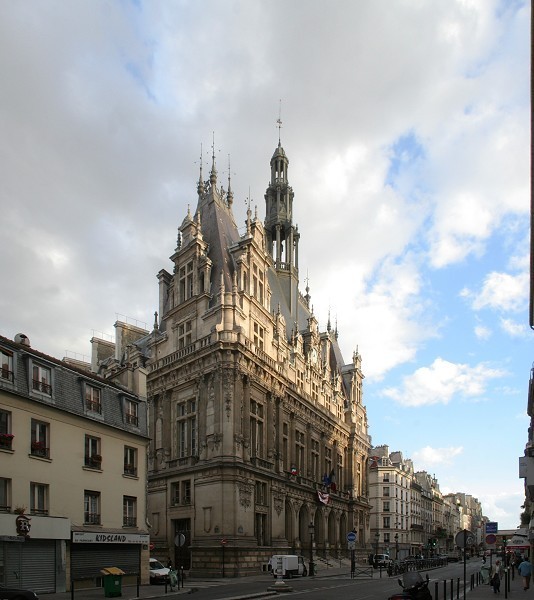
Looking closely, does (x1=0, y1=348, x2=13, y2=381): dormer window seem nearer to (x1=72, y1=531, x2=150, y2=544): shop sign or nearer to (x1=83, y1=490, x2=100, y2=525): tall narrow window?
(x1=83, y1=490, x2=100, y2=525): tall narrow window

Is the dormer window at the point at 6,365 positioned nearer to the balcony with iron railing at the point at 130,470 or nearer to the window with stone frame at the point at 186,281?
the balcony with iron railing at the point at 130,470

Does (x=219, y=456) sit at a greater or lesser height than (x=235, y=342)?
lesser

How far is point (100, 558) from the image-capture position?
33.9 m

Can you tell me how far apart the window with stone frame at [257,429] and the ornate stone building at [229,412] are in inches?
3.7

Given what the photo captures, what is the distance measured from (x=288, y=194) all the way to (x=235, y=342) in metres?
37.9

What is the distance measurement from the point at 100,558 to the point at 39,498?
17.1ft

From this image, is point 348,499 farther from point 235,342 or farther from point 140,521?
point 140,521

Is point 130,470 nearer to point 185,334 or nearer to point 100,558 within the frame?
point 100,558

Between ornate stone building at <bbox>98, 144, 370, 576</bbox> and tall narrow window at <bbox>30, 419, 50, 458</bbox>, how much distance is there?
72.3 ft

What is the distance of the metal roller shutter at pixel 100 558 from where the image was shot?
3219cm

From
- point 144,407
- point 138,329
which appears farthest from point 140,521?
point 138,329

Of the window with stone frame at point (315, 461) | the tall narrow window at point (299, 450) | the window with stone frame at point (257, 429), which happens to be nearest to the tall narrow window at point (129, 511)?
the window with stone frame at point (257, 429)

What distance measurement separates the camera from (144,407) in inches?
1554

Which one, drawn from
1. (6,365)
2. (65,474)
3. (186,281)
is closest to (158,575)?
(65,474)
